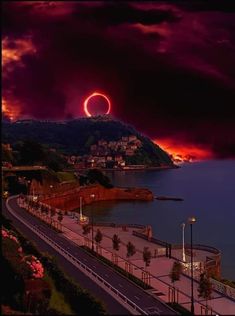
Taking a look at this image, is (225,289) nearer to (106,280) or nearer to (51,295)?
(106,280)

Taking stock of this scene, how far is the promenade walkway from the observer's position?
2011 cm

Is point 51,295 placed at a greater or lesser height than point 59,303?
greater

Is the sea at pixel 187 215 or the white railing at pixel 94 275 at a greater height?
the white railing at pixel 94 275

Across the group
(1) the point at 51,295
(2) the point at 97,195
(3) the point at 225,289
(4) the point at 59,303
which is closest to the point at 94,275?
(3) the point at 225,289

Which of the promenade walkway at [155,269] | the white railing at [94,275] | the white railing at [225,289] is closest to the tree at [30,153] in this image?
the promenade walkway at [155,269]

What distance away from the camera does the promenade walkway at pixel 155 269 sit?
20109 millimetres

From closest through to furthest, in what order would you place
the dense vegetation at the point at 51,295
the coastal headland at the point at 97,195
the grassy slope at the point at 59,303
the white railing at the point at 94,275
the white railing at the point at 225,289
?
the dense vegetation at the point at 51,295, the grassy slope at the point at 59,303, the white railing at the point at 94,275, the white railing at the point at 225,289, the coastal headland at the point at 97,195

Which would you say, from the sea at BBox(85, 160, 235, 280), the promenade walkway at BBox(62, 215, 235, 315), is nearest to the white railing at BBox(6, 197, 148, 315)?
the promenade walkway at BBox(62, 215, 235, 315)

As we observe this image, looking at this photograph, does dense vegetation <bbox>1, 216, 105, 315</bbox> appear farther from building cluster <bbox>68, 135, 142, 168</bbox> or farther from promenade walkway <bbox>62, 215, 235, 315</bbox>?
building cluster <bbox>68, 135, 142, 168</bbox>

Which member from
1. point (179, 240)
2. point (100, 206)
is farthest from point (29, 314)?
point (100, 206)

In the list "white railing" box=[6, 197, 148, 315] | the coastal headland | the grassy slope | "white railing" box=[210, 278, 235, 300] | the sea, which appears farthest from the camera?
the coastal headland

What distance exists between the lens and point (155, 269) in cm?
2642

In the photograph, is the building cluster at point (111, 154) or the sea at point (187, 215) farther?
the building cluster at point (111, 154)

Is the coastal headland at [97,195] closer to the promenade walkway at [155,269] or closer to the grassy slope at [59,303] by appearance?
the promenade walkway at [155,269]
